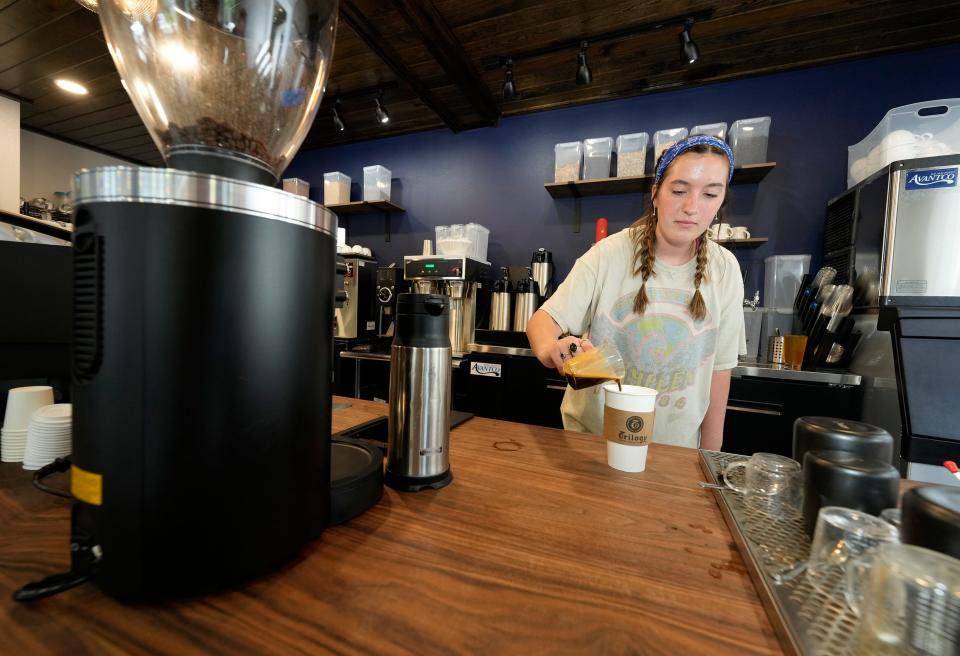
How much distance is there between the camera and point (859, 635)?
1.07ft

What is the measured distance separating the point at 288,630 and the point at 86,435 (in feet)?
0.85

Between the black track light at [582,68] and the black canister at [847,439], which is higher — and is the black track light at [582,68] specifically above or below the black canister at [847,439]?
above

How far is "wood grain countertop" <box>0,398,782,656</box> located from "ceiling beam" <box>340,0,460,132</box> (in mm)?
2420

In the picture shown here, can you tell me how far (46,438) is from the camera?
661 mm

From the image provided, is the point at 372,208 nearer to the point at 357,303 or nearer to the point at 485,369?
the point at 357,303

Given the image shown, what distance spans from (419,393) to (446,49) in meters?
2.48

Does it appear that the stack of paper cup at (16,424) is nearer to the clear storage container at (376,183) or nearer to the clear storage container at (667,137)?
the clear storage container at (667,137)

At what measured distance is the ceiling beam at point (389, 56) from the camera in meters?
2.13

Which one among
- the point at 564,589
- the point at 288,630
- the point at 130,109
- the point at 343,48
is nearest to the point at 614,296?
the point at 564,589

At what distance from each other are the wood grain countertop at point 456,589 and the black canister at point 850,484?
13 cm

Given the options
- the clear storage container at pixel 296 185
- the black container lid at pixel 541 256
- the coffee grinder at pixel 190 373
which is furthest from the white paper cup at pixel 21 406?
the clear storage container at pixel 296 185

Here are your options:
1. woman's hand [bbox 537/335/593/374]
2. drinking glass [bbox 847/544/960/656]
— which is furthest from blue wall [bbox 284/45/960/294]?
drinking glass [bbox 847/544/960/656]

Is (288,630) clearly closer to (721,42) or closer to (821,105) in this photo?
(721,42)

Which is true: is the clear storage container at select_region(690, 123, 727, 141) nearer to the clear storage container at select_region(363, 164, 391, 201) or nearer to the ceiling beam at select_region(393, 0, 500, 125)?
the ceiling beam at select_region(393, 0, 500, 125)
